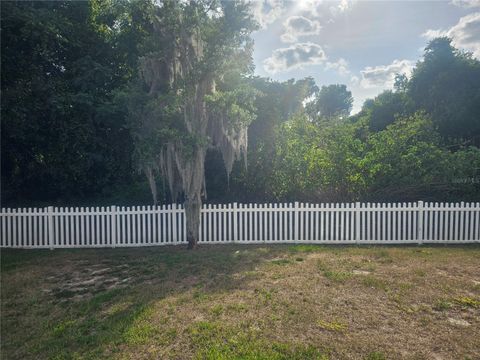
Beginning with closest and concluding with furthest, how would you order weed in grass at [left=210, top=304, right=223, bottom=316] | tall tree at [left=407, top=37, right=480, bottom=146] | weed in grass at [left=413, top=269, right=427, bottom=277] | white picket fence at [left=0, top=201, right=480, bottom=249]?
weed in grass at [left=210, top=304, right=223, bottom=316] < weed in grass at [left=413, top=269, right=427, bottom=277] < white picket fence at [left=0, top=201, right=480, bottom=249] < tall tree at [left=407, top=37, right=480, bottom=146]

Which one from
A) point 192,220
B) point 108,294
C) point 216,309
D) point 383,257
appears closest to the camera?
point 216,309

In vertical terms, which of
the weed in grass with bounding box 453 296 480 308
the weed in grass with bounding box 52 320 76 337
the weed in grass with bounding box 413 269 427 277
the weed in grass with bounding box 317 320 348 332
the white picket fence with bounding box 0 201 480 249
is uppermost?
the white picket fence with bounding box 0 201 480 249

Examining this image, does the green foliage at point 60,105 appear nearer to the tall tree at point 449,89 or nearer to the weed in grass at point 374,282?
the weed in grass at point 374,282

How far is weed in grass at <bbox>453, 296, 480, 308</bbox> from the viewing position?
16.4 ft

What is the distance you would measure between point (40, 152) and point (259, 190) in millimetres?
8753

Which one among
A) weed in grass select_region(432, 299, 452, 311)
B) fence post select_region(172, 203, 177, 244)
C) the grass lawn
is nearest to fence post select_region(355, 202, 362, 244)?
the grass lawn

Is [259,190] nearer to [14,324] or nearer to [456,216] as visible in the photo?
[456,216]

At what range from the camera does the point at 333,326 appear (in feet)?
14.4

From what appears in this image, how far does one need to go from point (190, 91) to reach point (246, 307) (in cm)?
566

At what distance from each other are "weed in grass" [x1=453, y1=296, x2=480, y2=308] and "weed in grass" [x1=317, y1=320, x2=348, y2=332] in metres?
2.25

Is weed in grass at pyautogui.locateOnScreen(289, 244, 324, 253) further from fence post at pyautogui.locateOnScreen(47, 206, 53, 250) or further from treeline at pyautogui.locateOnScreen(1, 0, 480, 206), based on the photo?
fence post at pyautogui.locateOnScreen(47, 206, 53, 250)

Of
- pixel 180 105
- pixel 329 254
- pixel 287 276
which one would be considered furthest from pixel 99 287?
pixel 329 254

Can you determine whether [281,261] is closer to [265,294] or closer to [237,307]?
[265,294]

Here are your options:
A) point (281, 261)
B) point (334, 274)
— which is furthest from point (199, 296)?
point (334, 274)
